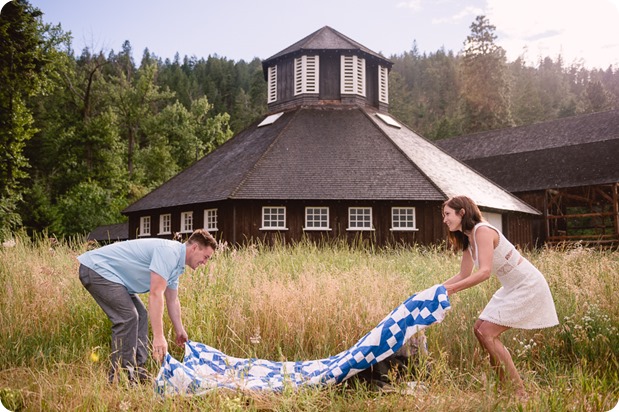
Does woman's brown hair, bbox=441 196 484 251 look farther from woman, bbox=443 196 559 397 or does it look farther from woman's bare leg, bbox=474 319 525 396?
woman's bare leg, bbox=474 319 525 396

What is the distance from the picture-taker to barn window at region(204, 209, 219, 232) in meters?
21.5

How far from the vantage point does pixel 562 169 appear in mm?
29266

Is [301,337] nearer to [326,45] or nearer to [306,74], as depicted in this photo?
[306,74]

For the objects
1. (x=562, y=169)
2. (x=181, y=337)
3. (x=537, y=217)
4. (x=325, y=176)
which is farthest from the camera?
(x=562, y=169)

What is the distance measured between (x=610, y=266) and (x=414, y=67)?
15588 mm

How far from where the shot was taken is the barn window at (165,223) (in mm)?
23953

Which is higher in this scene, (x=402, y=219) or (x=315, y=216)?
(x=315, y=216)

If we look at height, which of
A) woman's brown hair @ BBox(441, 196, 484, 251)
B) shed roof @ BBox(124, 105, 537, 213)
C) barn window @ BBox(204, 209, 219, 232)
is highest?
shed roof @ BBox(124, 105, 537, 213)

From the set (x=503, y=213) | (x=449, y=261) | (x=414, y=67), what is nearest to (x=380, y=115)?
(x=414, y=67)

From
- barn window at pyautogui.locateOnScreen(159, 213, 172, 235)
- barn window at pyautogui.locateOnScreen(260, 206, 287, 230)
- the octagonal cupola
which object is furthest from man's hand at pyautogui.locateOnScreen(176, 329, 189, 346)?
the octagonal cupola

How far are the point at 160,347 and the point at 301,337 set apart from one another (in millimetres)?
1919

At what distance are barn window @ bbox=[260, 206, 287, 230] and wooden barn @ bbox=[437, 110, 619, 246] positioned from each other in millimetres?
11113

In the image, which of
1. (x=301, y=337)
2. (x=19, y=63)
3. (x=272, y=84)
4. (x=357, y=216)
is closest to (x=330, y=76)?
(x=272, y=84)

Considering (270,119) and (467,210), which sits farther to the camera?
(270,119)
